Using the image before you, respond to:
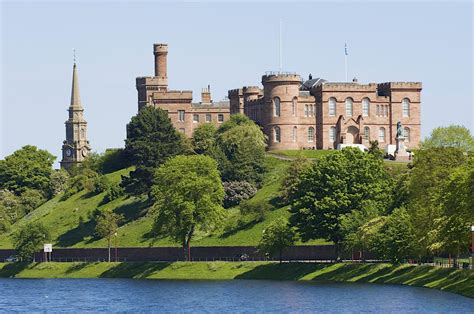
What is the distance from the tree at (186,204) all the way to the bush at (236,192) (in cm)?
1648

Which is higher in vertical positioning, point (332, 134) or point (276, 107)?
point (276, 107)

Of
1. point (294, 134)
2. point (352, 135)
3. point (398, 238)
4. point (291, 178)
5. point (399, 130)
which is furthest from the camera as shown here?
point (352, 135)

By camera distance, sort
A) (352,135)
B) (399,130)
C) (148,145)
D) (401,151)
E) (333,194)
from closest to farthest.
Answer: (333,194) → (148,145) → (401,151) → (399,130) → (352,135)

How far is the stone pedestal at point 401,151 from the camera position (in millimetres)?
187750

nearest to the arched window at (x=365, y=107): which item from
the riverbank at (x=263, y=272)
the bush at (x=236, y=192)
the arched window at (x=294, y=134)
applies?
the arched window at (x=294, y=134)

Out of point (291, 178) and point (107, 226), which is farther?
point (291, 178)

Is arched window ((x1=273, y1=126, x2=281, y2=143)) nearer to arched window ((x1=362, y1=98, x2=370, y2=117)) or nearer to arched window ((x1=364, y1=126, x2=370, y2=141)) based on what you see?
arched window ((x1=364, y1=126, x2=370, y2=141))

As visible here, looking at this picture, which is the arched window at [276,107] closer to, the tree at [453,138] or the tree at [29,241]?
the tree at [453,138]

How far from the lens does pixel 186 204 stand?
488 feet

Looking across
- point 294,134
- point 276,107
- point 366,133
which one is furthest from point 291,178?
point 366,133

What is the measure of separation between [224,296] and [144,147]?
63669 mm

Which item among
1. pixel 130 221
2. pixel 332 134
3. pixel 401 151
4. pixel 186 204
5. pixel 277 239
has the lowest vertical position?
pixel 277 239

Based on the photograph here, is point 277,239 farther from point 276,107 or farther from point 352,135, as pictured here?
point 352,135

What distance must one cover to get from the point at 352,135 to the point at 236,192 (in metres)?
29.8
